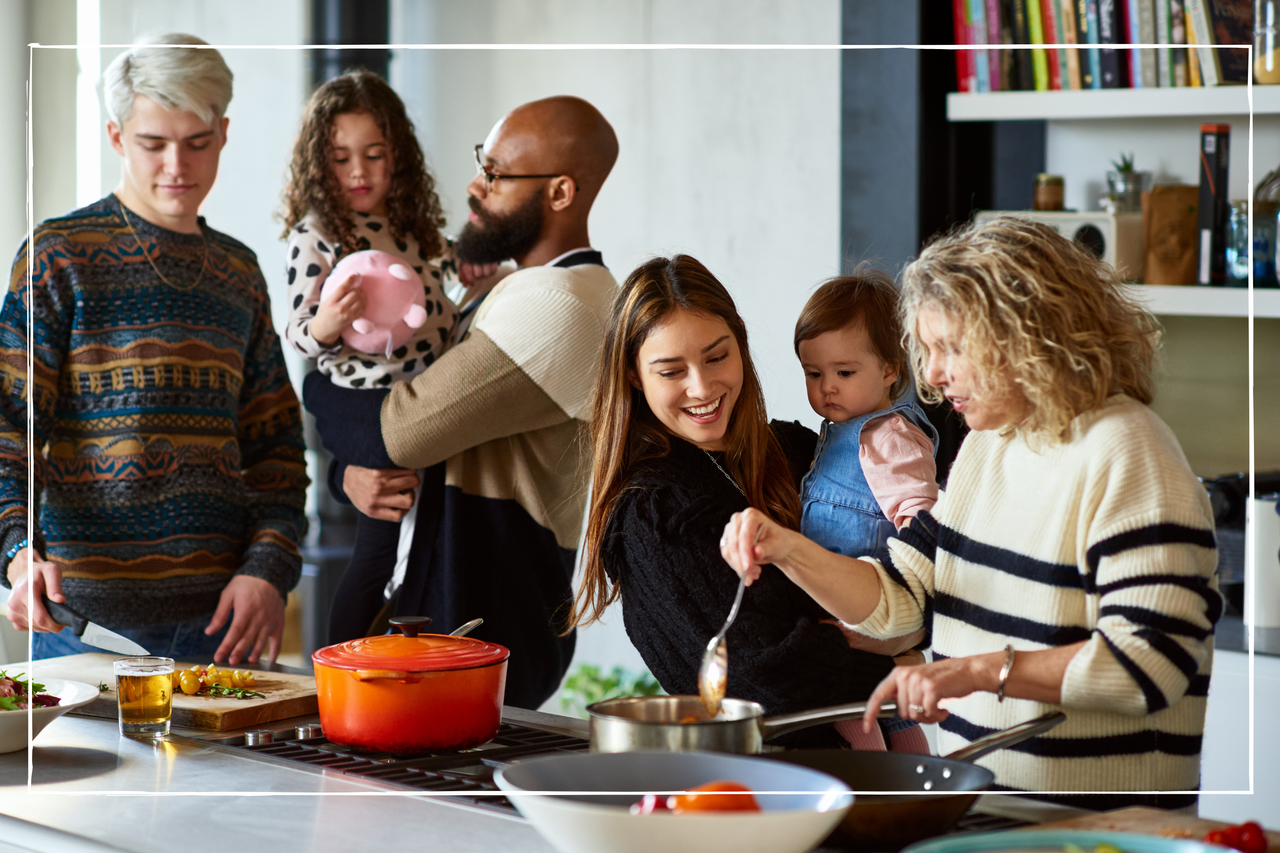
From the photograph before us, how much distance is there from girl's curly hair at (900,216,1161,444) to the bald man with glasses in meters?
0.46

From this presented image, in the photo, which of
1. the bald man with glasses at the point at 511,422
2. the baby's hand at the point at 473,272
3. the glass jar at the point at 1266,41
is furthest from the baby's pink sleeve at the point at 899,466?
the glass jar at the point at 1266,41

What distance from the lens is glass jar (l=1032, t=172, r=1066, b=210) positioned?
249cm

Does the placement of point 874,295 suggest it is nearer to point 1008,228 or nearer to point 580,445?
point 1008,228

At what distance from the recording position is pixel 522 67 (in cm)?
160

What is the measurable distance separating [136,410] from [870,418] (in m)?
0.98

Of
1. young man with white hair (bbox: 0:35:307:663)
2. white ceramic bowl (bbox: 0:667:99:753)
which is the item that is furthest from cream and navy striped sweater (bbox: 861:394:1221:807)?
young man with white hair (bbox: 0:35:307:663)

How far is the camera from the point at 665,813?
0.92 meters

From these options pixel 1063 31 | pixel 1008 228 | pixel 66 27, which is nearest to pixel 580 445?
pixel 1008 228

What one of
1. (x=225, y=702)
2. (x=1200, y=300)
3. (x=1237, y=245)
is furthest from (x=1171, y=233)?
(x=225, y=702)

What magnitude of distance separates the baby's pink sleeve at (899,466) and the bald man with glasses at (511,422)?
1.16ft

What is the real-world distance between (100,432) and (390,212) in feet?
1.54

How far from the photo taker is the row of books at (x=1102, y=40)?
7.32 feet

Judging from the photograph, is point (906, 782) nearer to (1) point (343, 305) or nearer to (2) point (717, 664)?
(2) point (717, 664)

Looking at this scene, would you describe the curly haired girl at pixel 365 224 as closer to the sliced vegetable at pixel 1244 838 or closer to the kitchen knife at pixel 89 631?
the kitchen knife at pixel 89 631
